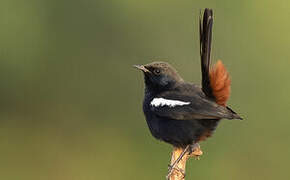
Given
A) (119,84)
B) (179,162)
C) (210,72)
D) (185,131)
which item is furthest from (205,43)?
(119,84)

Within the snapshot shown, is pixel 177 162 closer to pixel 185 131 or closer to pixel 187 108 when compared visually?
pixel 185 131

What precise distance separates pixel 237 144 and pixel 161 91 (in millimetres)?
4126

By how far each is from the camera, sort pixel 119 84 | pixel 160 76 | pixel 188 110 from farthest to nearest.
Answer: pixel 119 84 < pixel 160 76 < pixel 188 110

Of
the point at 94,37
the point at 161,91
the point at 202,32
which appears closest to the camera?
the point at 202,32

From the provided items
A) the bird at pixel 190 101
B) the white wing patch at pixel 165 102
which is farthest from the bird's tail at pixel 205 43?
the white wing patch at pixel 165 102

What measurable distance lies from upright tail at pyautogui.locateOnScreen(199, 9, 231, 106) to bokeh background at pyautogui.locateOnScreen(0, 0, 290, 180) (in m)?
4.23

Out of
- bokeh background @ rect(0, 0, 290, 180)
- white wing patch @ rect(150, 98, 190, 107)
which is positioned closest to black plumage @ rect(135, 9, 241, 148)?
white wing patch @ rect(150, 98, 190, 107)

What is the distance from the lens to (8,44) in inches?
532

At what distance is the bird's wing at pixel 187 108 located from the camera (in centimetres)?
767

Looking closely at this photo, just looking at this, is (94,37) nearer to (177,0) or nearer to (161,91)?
(177,0)

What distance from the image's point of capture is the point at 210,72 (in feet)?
25.2

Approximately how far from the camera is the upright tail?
7648 mm

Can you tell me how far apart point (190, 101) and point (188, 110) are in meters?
0.09

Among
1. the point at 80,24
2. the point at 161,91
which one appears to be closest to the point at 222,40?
the point at 80,24
